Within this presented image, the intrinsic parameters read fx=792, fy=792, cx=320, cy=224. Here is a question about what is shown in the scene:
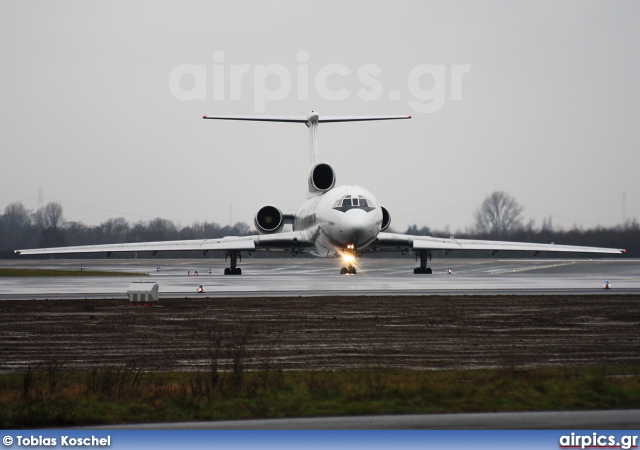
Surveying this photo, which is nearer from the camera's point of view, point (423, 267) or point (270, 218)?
point (423, 267)

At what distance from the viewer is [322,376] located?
10.5 metres

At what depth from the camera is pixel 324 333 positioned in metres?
15.2

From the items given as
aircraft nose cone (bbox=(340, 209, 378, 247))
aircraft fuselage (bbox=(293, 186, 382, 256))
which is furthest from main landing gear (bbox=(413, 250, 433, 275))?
aircraft nose cone (bbox=(340, 209, 378, 247))

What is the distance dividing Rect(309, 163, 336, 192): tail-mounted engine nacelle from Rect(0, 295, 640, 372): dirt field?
23.1 meters

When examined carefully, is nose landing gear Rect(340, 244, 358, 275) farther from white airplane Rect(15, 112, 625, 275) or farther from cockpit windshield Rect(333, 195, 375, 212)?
cockpit windshield Rect(333, 195, 375, 212)

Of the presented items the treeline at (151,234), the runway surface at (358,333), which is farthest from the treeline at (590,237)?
the runway surface at (358,333)

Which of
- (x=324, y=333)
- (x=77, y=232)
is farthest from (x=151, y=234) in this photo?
(x=324, y=333)

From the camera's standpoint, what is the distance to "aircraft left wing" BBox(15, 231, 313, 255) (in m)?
36.7

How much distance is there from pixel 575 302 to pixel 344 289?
8.18 m

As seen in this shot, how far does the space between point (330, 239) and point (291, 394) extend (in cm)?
2813

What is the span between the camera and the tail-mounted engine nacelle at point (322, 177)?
44.8m

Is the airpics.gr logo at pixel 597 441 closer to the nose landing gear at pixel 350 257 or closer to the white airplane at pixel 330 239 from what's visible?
the white airplane at pixel 330 239

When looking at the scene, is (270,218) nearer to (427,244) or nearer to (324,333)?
(427,244)

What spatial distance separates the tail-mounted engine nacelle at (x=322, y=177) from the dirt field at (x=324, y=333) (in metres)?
23.1
